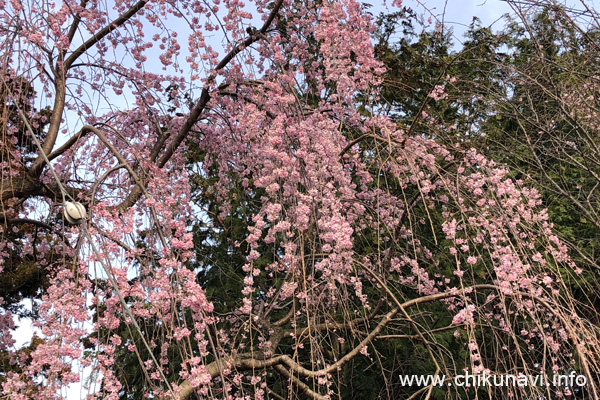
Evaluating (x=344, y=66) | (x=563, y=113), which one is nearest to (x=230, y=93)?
(x=344, y=66)

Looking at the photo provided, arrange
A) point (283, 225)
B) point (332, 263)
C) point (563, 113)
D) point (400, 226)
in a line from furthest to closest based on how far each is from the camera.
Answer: point (563, 113) < point (400, 226) < point (332, 263) < point (283, 225)

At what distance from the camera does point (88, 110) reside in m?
3.97

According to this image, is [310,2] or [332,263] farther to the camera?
[310,2]

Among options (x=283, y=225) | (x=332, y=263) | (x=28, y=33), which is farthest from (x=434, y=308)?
(x=28, y=33)

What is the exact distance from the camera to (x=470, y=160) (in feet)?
11.3

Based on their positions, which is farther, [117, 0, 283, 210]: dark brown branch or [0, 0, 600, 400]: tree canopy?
[117, 0, 283, 210]: dark brown branch

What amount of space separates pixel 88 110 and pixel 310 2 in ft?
5.46

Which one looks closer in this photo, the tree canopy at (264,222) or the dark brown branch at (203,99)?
the tree canopy at (264,222)

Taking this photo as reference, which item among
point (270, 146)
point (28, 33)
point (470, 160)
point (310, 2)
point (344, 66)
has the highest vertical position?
point (310, 2)

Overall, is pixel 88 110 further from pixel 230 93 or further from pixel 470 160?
pixel 470 160

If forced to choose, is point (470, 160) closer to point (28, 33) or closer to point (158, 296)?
point (158, 296)

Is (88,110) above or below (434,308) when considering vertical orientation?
above

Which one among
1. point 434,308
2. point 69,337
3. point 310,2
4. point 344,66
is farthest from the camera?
point 434,308

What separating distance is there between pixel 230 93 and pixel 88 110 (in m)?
1.07
